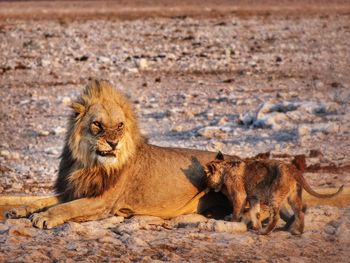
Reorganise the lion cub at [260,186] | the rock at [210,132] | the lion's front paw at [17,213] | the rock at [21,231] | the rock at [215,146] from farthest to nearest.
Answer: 1. the rock at [210,132]
2. the rock at [215,146]
3. the lion's front paw at [17,213]
4. the lion cub at [260,186]
5. the rock at [21,231]

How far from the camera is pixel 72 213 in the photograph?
7.20m

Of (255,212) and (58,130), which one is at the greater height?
(255,212)

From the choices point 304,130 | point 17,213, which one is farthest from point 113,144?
point 304,130

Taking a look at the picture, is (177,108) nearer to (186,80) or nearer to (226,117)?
(226,117)

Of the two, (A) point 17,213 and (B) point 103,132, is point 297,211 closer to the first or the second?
(B) point 103,132

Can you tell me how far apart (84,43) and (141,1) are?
60.1ft

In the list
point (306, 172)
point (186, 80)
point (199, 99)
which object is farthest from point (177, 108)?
point (306, 172)

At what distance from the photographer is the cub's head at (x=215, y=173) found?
7.56 meters

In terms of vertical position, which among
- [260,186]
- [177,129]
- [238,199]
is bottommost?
[177,129]

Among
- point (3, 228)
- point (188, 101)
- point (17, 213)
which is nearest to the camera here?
point (3, 228)

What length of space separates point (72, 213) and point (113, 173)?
19.1 inches

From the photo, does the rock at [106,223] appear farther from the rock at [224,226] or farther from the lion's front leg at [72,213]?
the rock at [224,226]

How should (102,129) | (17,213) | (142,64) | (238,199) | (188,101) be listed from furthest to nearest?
(142,64) < (188,101) < (17,213) < (238,199) < (102,129)

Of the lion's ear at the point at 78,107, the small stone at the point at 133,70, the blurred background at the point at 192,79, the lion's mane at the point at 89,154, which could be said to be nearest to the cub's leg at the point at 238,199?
the lion's mane at the point at 89,154
